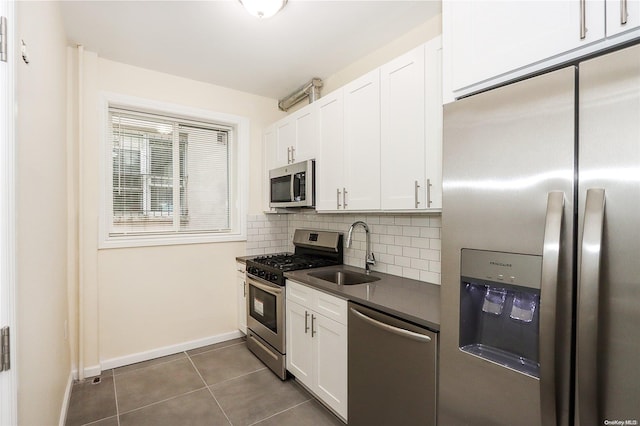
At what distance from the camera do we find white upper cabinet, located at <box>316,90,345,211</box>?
2.46 meters

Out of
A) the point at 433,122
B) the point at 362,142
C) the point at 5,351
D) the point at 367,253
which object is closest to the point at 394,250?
the point at 367,253

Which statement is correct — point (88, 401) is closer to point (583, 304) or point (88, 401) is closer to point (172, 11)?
point (172, 11)

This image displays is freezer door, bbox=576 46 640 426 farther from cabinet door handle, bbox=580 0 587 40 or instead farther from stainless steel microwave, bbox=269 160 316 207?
stainless steel microwave, bbox=269 160 316 207

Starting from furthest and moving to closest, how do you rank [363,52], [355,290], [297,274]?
1. [363,52]
2. [297,274]
3. [355,290]

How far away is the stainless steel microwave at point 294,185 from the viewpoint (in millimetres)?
2762

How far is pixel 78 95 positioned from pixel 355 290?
9.22ft

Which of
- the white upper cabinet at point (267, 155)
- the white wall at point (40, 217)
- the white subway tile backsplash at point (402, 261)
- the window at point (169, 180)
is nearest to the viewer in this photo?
the white wall at point (40, 217)

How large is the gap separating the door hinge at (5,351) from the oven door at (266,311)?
1.78m

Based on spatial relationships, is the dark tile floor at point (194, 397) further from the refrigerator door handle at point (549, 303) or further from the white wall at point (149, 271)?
the refrigerator door handle at point (549, 303)

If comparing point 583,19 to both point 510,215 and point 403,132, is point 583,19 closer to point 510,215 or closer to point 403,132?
point 510,215

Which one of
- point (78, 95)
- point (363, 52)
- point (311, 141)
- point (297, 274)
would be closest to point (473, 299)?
point (297, 274)

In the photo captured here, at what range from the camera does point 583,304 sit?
0.89 metres

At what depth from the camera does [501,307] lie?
117 cm

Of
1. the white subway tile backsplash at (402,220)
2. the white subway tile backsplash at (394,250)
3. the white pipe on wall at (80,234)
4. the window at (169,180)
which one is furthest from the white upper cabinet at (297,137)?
the white pipe on wall at (80,234)
